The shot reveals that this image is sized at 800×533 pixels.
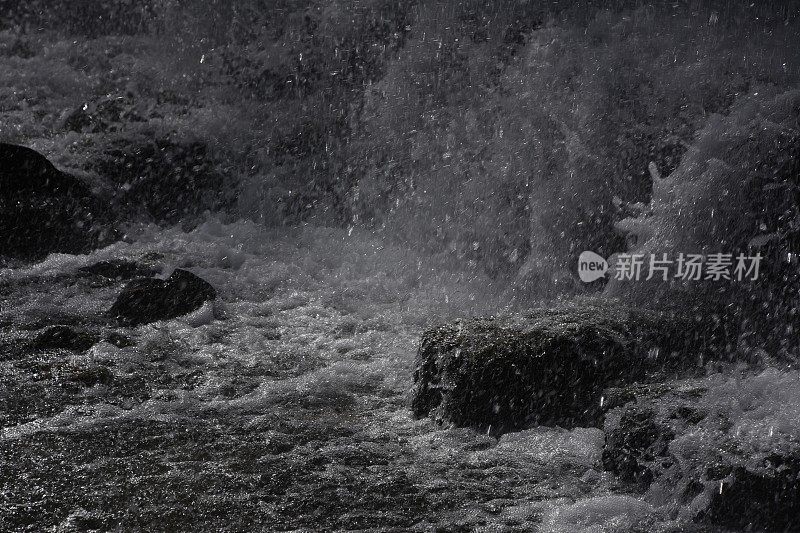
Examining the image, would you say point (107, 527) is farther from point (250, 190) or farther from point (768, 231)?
point (250, 190)

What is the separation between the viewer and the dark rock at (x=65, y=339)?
15.4 feet

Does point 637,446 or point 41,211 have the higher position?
point 41,211

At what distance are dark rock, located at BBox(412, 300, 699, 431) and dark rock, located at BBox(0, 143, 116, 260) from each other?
4052 mm

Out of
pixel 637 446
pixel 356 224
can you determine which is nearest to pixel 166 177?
pixel 356 224

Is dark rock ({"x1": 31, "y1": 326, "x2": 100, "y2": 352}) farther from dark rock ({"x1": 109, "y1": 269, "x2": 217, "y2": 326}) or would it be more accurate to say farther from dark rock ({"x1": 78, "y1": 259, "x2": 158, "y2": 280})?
dark rock ({"x1": 78, "y1": 259, "x2": 158, "y2": 280})

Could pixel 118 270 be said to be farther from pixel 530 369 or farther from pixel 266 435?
pixel 530 369

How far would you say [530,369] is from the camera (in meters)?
3.76

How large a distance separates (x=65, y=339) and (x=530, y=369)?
2.84 meters

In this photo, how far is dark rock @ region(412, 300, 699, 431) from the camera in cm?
375

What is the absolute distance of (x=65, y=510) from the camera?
2.88 meters

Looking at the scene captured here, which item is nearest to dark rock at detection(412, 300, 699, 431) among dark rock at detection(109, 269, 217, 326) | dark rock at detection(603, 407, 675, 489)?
dark rock at detection(603, 407, 675, 489)

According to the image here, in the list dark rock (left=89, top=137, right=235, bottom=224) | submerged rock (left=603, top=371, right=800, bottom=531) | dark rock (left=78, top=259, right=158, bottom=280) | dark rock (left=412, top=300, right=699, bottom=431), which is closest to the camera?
submerged rock (left=603, top=371, right=800, bottom=531)

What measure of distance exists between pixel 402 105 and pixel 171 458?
5552 millimetres

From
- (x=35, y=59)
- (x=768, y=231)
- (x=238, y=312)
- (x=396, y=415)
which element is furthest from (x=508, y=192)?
(x=35, y=59)
